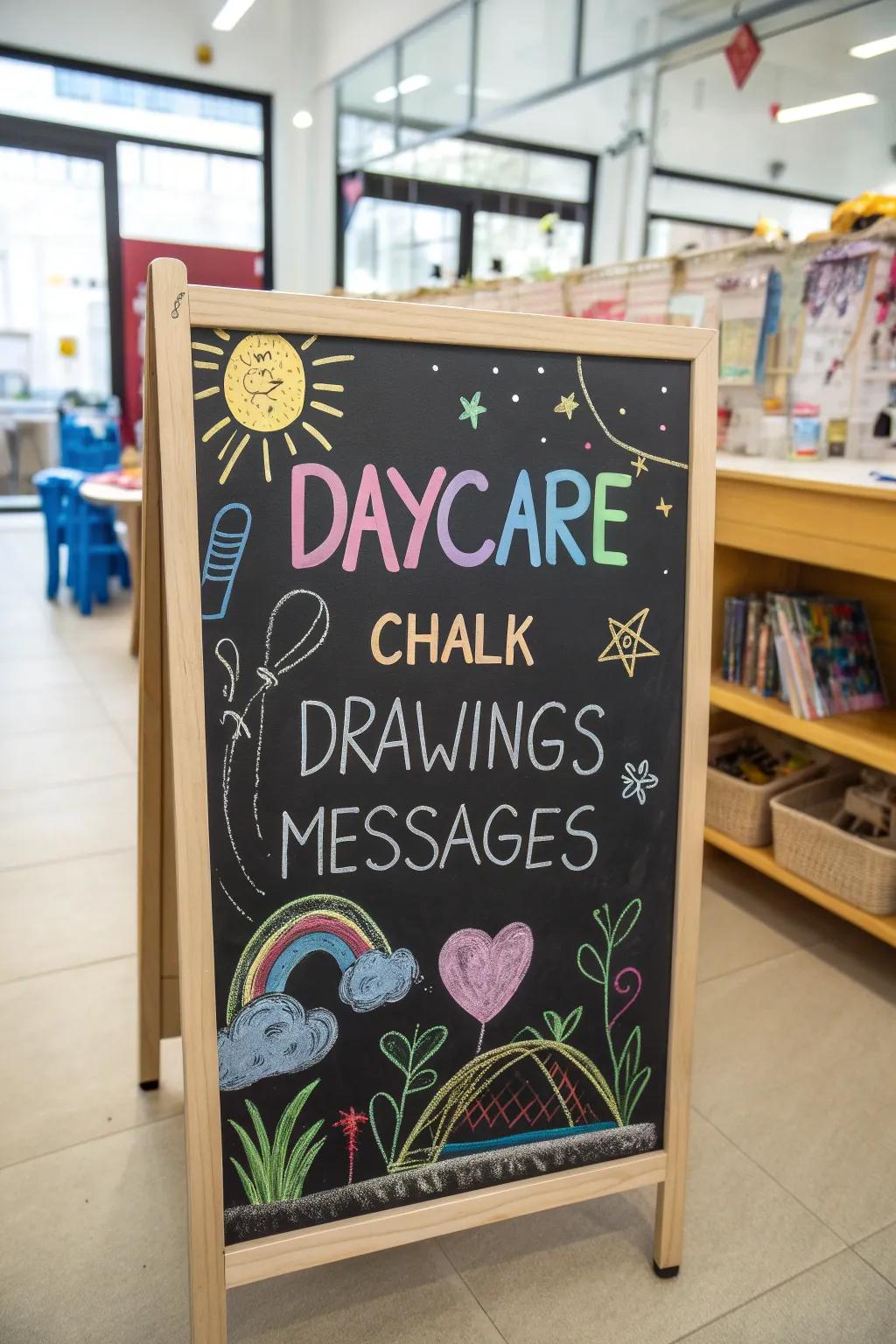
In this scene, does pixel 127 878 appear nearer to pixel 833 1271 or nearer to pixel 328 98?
pixel 833 1271

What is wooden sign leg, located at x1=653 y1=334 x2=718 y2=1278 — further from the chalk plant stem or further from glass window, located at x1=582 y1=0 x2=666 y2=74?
glass window, located at x1=582 y1=0 x2=666 y2=74

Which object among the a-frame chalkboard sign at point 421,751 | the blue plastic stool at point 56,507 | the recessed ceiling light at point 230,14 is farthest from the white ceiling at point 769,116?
the a-frame chalkboard sign at point 421,751

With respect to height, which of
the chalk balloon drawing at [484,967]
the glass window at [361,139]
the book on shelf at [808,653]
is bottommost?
the chalk balloon drawing at [484,967]

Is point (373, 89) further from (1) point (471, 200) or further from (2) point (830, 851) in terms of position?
(2) point (830, 851)

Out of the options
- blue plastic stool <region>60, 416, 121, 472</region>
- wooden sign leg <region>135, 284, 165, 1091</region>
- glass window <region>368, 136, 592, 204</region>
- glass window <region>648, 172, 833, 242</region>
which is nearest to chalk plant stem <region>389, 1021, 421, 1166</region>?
wooden sign leg <region>135, 284, 165, 1091</region>

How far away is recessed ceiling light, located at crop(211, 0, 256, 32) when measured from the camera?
6.56 metres

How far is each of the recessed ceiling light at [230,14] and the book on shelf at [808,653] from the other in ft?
20.2

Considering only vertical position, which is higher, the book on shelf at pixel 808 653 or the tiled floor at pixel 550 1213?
the book on shelf at pixel 808 653

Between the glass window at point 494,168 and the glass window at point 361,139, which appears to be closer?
the glass window at point 494,168

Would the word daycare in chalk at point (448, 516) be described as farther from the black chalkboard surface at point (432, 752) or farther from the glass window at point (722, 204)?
the glass window at point (722, 204)

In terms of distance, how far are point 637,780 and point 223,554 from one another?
551 millimetres

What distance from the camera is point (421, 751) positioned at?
44.0 inches

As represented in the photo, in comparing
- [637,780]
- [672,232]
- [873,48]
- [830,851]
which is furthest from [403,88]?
[637,780]

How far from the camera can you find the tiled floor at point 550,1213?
1262 millimetres
